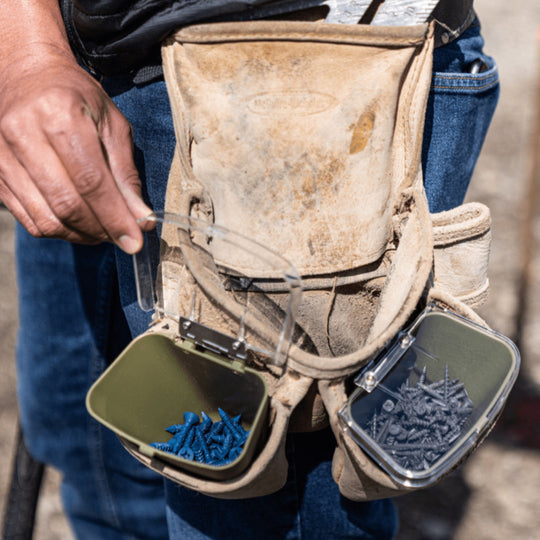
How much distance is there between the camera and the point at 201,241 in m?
0.78

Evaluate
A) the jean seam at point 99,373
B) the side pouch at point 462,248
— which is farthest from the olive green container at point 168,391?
the jean seam at point 99,373

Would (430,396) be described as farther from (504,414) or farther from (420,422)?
(504,414)

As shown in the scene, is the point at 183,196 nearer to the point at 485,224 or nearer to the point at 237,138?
the point at 237,138

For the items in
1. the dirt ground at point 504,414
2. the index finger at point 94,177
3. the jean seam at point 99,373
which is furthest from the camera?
the dirt ground at point 504,414

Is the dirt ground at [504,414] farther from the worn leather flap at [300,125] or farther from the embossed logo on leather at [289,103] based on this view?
the embossed logo on leather at [289,103]

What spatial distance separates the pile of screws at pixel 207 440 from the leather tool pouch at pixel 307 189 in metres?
0.04

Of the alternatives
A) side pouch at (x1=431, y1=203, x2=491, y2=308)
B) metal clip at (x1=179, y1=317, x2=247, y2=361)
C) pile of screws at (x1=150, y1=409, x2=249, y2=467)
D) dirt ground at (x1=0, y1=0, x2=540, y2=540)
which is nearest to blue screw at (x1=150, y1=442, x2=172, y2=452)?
pile of screws at (x1=150, y1=409, x2=249, y2=467)

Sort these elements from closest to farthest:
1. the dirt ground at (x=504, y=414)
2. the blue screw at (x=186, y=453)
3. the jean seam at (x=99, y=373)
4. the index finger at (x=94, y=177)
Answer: the index finger at (x=94, y=177)
the blue screw at (x=186, y=453)
the jean seam at (x=99, y=373)
the dirt ground at (x=504, y=414)

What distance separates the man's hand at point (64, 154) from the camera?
673 millimetres

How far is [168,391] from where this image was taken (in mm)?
851

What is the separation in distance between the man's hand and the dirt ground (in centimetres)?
121

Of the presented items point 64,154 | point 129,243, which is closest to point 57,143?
point 64,154

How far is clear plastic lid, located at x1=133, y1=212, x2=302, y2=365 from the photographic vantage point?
2.43 feet

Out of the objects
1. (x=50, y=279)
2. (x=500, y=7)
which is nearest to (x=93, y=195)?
(x=50, y=279)
